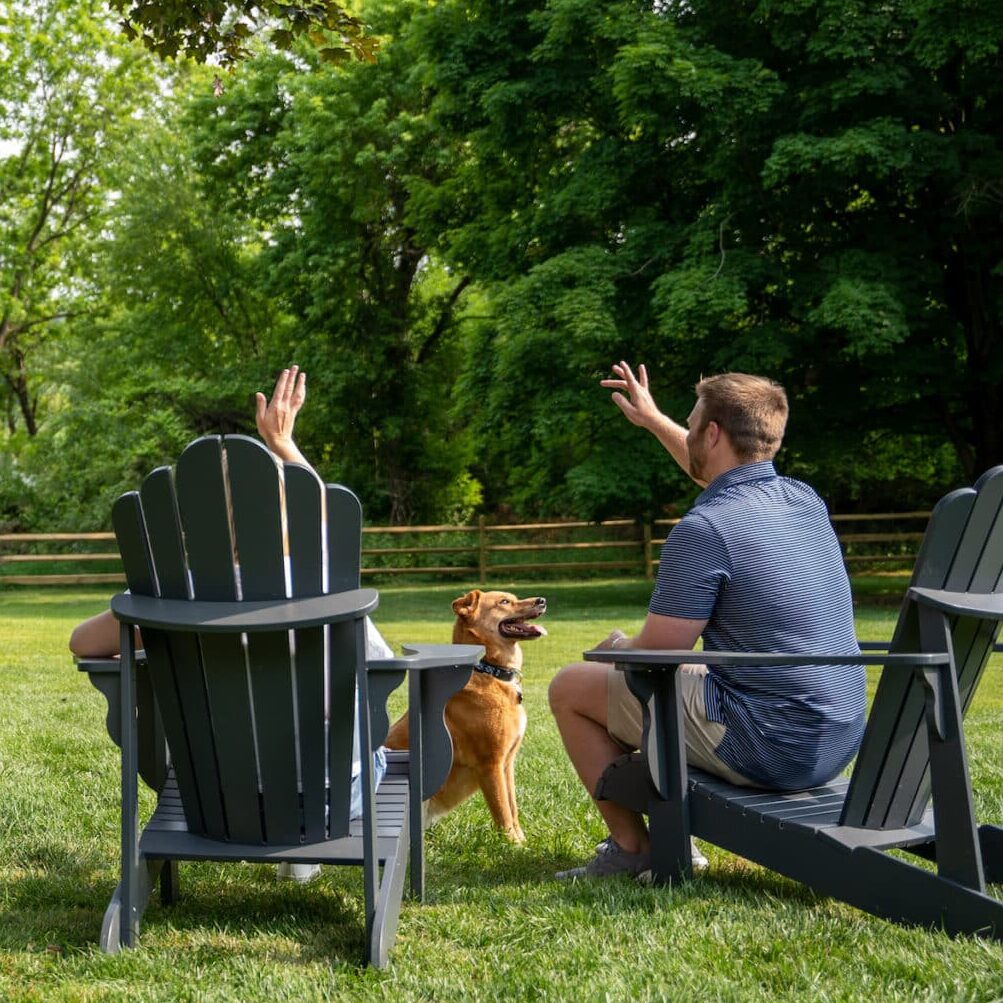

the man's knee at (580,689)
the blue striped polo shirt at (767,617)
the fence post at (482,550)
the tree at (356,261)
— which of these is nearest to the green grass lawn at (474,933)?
the blue striped polo shirt at (767,617)

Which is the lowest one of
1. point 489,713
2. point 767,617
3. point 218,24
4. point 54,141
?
point 489,713

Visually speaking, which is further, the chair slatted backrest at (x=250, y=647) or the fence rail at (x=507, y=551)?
the fence rail at (x=507, y=551)

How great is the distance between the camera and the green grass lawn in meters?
2.94

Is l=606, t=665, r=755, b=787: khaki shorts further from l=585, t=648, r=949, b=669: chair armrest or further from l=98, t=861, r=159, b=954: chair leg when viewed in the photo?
l=98, t=861, r=159, b=954: chair leg

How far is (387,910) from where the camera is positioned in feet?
10.7

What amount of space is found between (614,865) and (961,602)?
1.45 m

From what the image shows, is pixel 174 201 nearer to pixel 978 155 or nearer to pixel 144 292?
pixel 144 292

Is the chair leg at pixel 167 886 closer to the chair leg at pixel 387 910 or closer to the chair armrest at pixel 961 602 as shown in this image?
the chair leg at pixel 387 910

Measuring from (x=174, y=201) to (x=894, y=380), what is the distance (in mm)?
20335

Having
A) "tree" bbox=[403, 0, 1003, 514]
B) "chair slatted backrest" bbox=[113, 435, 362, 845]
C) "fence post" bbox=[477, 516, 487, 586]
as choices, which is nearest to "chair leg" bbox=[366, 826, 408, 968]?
"chair slatted backrest" bbox=[113, 435, 362, 845]

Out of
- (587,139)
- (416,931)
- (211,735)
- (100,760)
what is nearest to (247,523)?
(211,735)

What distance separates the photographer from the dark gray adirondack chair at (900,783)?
10.5 ft

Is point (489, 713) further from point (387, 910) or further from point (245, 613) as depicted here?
point (245, 613)

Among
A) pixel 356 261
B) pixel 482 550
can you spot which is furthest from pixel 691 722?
pixel 356 261
